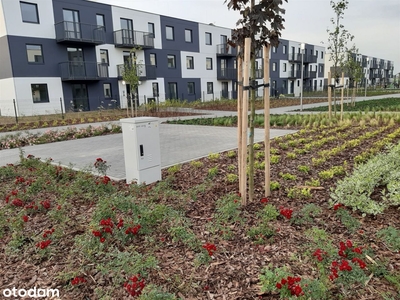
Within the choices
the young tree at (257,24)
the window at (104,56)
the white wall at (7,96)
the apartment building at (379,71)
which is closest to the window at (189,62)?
the window at (104,56)

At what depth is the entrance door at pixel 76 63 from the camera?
78.1 ft

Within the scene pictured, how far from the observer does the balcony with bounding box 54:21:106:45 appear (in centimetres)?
2297

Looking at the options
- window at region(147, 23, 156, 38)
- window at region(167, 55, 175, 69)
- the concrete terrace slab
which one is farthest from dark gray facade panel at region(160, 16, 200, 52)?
the concrete terrace slab

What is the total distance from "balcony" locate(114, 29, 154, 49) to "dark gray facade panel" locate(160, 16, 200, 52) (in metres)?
2.34

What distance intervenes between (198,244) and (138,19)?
2905 cm

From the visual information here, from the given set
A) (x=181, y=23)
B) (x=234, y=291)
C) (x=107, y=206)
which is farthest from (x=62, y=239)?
(x=181, y=23)

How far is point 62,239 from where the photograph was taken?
3504 mm

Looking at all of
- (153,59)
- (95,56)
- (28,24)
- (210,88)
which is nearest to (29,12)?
(28,24)

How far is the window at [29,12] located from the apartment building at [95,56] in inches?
2.5

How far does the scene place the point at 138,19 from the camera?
28422mm

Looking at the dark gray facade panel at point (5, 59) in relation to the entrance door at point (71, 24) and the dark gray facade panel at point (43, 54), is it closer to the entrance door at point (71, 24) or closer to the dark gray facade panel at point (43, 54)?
the dark gray facade panel at point (43, 54)

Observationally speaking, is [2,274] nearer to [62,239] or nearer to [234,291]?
[62,239]

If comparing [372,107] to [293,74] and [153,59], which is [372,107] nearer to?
[153,59]

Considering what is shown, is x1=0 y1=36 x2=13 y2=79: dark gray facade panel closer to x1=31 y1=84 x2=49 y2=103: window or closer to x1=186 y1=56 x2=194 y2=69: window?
x1=31 y1=84 x2=49 y2=103: window
